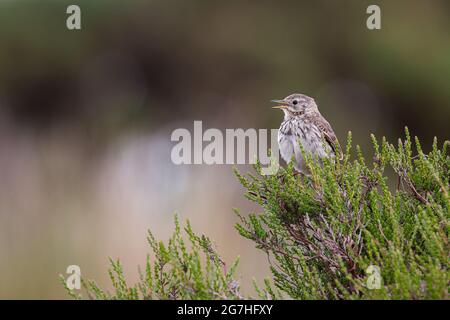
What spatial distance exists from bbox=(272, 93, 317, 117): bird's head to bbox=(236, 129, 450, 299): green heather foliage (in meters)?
1.46

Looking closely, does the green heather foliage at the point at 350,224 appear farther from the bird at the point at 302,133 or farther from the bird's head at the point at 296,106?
the bird's head at the point at 296,106

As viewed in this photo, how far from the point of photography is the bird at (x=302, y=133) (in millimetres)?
3715

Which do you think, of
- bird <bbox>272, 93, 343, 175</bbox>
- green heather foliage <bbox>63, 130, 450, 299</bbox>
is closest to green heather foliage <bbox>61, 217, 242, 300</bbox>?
green heather foliage <bbox>63, 130, 450, 299</bbox>

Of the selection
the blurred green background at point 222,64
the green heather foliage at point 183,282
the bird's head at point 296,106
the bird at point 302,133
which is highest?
the blurred green background at point 222,64

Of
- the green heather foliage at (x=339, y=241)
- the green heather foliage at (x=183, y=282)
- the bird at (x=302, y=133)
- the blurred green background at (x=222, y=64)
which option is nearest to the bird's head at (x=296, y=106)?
the bird at (x=302, y=133)

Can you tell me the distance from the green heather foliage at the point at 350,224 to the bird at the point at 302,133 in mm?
1011

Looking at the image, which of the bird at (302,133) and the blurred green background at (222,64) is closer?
the bird at (302,133)

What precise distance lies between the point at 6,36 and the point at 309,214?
12105 millimetres

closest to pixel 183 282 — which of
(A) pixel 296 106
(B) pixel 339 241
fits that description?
(B) pixel 339 241

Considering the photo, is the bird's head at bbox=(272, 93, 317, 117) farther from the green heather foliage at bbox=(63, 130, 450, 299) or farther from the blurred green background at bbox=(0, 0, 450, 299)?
the blurred green background at bbox=(0, 0, 450, 299)

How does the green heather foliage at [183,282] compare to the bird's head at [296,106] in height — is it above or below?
below

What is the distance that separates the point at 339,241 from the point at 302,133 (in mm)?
1574
